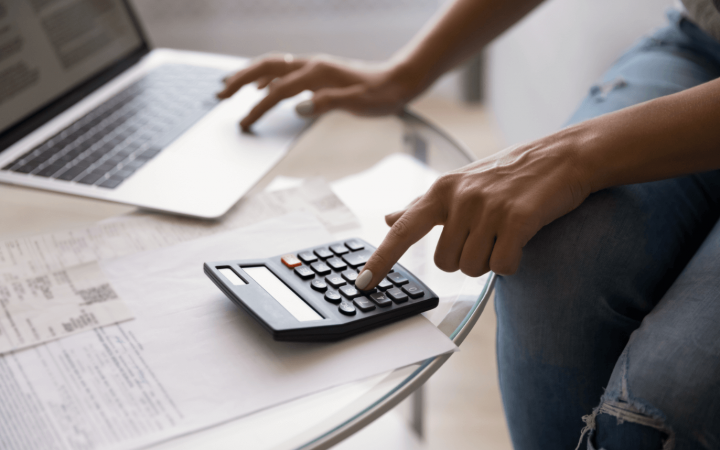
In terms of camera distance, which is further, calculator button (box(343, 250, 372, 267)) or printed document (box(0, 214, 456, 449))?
calculator button (box(343, 250, 372, 267))

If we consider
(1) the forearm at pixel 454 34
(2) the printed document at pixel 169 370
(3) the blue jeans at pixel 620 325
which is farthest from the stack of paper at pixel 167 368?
(1) the forearm at pixel 454 34

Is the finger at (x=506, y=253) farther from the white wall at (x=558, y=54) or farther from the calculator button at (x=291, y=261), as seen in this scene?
the white wall at (x=558, y=54)

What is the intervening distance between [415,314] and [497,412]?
2.52 feet

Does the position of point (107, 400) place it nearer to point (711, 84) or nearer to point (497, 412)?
point (711, 84)

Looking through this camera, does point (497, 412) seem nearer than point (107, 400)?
No

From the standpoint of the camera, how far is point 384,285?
447 mm

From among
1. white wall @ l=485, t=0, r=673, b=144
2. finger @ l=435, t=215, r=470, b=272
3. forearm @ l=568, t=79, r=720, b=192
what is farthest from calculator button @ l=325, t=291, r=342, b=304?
white wall @ l=485, t=0, r=673, b=144

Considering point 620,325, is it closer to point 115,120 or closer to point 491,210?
point 491,210

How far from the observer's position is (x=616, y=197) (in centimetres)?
51

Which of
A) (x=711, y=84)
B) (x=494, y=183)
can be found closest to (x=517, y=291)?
(x=494, y=183)

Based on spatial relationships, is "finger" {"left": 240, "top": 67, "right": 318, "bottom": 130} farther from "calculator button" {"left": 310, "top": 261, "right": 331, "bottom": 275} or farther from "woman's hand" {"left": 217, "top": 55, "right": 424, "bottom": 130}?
"calculator button" {"left": 310, "top": 261, "right": 331, "bottom": 275}

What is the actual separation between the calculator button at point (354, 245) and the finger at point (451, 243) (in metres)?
0.06

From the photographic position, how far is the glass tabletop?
0.36m

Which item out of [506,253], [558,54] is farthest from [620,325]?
[558,54]
